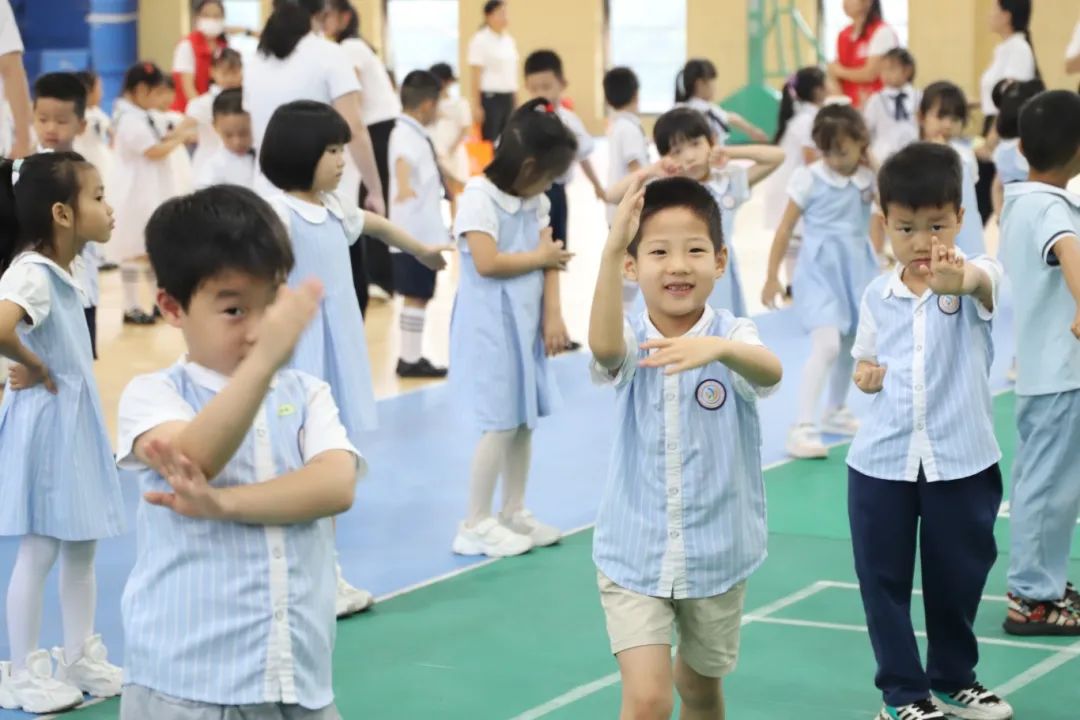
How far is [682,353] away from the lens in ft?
9.89

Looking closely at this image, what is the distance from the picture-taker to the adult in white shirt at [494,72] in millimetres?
16094

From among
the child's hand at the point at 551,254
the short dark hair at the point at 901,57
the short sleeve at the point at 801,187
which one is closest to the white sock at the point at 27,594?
the child's hand at the point at 551,254

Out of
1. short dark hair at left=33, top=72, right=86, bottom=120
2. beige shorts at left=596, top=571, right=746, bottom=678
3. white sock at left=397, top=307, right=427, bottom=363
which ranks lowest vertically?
white sock at left=397, top=307, right=427, bottom=363

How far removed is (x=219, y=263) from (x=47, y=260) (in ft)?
6.57

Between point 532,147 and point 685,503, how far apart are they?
241cm

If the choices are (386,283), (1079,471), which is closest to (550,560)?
(1079,471)

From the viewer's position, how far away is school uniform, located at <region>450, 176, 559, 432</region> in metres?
5.60

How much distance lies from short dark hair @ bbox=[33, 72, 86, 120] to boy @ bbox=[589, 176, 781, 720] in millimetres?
4017

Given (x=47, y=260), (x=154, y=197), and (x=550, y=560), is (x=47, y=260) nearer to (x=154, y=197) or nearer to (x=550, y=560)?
(x=550, y=560)

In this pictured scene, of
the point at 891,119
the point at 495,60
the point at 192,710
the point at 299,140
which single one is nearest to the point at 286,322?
the point at 192,710

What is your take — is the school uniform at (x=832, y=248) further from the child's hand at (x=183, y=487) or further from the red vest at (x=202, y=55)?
the red vest at (x=202, y=55)

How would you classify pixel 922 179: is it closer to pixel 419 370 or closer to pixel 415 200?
pixel 419 370

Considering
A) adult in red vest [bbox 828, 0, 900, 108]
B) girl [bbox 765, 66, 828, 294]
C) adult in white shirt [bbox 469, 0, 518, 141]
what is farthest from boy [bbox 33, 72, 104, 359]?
adult in white shirt [bbox 469, 0, 518, 141]

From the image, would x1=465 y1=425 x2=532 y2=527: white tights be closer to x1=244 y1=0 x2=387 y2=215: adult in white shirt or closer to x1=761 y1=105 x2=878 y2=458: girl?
x1=761 y1=105 x2=878 y2=458: girl
